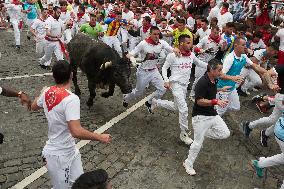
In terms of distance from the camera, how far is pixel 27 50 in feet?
53.4

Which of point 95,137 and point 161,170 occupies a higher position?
point 95,137

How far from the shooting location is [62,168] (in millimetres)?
4801

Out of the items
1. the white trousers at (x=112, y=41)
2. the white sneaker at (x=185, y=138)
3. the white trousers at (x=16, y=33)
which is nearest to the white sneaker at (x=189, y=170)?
the white sneaker at (x=185, y=138)

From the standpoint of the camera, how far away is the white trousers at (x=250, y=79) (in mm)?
11359

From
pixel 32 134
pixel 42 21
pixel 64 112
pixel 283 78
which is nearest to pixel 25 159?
pixel 32 134

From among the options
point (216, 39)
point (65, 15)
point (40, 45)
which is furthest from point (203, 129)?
point (65, 15)

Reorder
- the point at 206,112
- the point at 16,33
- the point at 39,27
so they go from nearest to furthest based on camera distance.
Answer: the point at 206,112
the point at 39,27
the point at 16,33

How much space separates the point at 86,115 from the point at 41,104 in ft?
14.8

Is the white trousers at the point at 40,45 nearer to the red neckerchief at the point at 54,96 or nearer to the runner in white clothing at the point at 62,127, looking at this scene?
the runner in white clothing at the point at 62,127

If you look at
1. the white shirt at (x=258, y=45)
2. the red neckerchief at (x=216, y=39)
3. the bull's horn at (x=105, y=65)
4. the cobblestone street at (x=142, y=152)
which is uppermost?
the red neckerchief at (x=216, y=39)

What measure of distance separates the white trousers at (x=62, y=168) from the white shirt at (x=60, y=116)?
0.23ft

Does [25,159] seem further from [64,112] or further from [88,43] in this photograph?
[88,43]

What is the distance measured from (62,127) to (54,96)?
440 millimetres

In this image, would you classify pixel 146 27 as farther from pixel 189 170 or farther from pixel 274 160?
pixel 274 160
